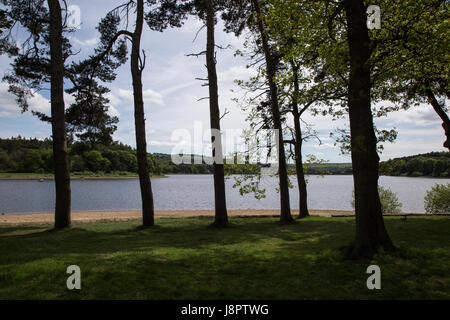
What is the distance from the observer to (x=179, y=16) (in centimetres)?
1429

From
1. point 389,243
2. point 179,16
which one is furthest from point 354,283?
Result: point 179,16

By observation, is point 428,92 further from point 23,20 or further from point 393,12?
point 23,20

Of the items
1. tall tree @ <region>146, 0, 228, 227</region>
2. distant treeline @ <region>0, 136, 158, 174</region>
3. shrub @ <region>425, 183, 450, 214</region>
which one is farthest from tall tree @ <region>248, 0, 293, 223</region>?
distant treeline @ <region>0, 136, 158, 174</region>

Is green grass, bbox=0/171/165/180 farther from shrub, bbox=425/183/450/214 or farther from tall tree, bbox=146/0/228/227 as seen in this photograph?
shrub, bbox=425/183/450/214

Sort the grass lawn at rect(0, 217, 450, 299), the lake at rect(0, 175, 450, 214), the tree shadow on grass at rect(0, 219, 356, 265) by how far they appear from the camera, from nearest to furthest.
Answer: the grass lawn at rect(0, 217, 450, 299)
the tree shadow on grass at rect(0, 219, 356, 265)
the lake at rect(0, 175, 450, 214)

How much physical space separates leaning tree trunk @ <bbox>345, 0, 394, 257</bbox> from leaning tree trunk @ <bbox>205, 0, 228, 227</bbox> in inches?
288

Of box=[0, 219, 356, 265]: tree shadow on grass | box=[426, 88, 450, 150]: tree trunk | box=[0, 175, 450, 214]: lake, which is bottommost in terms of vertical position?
box=[0, 175, 450, 214]: lake

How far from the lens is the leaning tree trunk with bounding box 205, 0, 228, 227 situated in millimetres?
13188

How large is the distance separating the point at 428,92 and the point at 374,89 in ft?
7.47

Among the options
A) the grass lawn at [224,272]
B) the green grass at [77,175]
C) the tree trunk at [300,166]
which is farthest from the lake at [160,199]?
the green grass at [77,175]

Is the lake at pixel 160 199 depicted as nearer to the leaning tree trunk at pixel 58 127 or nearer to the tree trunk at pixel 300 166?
the tree trunk at pixel 300 166

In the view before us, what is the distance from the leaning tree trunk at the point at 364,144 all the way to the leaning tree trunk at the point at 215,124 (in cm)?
731

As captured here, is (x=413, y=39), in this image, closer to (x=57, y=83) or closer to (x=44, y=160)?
(x=57, y=83)
